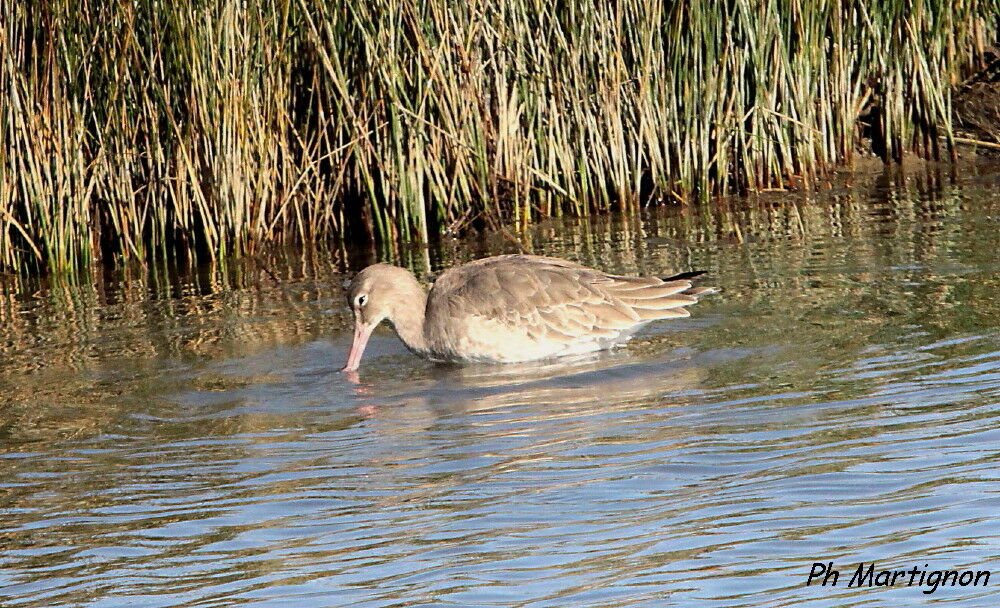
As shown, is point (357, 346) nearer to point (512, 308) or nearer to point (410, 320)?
point (410, 320)

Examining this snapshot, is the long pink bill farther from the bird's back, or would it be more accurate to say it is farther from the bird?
the bird's back

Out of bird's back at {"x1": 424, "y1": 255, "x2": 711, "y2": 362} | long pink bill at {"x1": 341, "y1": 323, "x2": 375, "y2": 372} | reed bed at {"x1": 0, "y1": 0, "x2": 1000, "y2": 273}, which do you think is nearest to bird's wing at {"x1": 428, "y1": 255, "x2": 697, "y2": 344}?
bird's back at {"x1": 424, "y1": 255, "x2": 711, "y2": 362}

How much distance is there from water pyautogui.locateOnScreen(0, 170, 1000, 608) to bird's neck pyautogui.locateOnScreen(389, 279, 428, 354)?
172 mm

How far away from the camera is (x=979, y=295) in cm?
803

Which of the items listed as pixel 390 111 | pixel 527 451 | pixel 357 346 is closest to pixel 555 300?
pixel 357 346

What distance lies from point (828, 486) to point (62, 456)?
3165 millimetres

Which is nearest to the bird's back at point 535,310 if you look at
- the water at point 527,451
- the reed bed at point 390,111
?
the water at point 527,451

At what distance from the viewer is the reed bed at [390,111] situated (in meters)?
10.7

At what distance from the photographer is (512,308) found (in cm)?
775

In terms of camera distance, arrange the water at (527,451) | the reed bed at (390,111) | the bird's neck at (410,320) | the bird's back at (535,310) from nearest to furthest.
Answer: the water at (527,451) → the bird's back at (535,310) → the bird's neck at (410,320) → the reed bed at (390,111)

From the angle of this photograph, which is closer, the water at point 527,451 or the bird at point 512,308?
the water at point 527,451

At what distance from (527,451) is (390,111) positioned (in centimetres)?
599

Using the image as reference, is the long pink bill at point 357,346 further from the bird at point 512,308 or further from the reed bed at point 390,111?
the reed bed at point 390,111

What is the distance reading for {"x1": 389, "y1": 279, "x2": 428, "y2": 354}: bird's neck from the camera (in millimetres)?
7945
